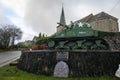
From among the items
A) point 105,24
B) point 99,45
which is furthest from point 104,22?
point 99,45

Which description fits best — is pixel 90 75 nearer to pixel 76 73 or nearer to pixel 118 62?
pixel 76 73

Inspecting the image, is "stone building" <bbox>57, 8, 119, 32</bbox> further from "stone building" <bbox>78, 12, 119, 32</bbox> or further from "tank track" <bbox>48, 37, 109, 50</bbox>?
"tank track" <bbox>48, 37, 109, 50</bbox>

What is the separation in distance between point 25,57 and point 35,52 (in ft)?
4.15

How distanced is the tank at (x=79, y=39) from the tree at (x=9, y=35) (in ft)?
130

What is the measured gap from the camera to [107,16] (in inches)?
1929

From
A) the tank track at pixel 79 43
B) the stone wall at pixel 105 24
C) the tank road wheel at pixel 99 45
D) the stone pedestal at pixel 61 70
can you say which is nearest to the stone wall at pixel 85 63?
the stone pedestal at pixel 61 70

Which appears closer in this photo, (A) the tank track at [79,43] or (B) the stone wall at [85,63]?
(B) the stone wall at [85,63]

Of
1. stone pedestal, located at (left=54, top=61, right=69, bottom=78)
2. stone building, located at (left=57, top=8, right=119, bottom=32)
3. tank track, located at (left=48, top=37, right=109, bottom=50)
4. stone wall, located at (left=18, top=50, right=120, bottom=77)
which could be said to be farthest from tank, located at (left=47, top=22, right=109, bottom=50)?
stone building, located at (left=57, top=8, right=119, bottom=32)

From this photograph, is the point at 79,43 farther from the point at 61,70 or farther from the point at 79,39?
the point at 61,70

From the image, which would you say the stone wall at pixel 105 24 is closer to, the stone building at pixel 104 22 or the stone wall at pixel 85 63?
the stone building at pixel 104 22

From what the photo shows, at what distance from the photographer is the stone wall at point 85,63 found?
989 centimetres

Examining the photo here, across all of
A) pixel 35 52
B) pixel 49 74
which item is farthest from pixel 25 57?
pixel 49 74

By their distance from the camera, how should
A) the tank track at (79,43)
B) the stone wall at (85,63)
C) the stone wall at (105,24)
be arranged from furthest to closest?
1. the stone wall at (105,24)
2. the tank track at (79,43)
3. the stone wall at (85,63)

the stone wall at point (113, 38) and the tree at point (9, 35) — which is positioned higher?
the tree at point (9, 35)
